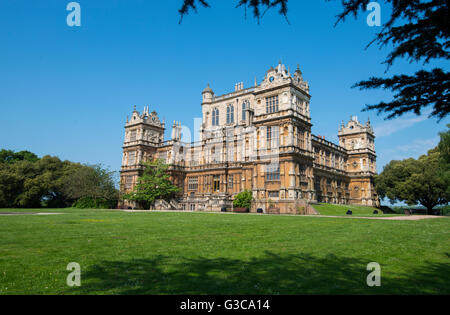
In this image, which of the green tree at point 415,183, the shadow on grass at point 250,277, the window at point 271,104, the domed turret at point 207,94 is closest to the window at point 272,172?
the window at point 271,104

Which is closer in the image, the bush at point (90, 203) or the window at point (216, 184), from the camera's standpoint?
the bush at point (90, 203)

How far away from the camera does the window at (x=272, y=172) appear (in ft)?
136

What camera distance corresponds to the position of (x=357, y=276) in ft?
20.8

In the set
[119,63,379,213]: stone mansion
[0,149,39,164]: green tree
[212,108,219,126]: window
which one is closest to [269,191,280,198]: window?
[119,63,379,213]: stone mansion

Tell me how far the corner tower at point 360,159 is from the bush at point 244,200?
3088cm

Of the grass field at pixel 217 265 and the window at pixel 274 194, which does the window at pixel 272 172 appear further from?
the grass field at pixel 217 265

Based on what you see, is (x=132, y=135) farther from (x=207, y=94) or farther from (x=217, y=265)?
(x=217, y=265)

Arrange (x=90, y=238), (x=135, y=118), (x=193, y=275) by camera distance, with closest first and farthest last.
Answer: (x=193, y=275), (x=90, y=238), (x=135, y=118)

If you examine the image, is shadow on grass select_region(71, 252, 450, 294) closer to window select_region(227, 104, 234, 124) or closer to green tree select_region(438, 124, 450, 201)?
green tree select_region(438, 124, 450, 201)

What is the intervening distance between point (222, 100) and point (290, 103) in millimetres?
23690

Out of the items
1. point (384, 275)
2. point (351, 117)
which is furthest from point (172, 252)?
point (351, 117)

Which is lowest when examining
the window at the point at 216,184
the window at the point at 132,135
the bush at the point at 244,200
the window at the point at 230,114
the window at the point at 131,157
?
the bush at the point at 244,200
